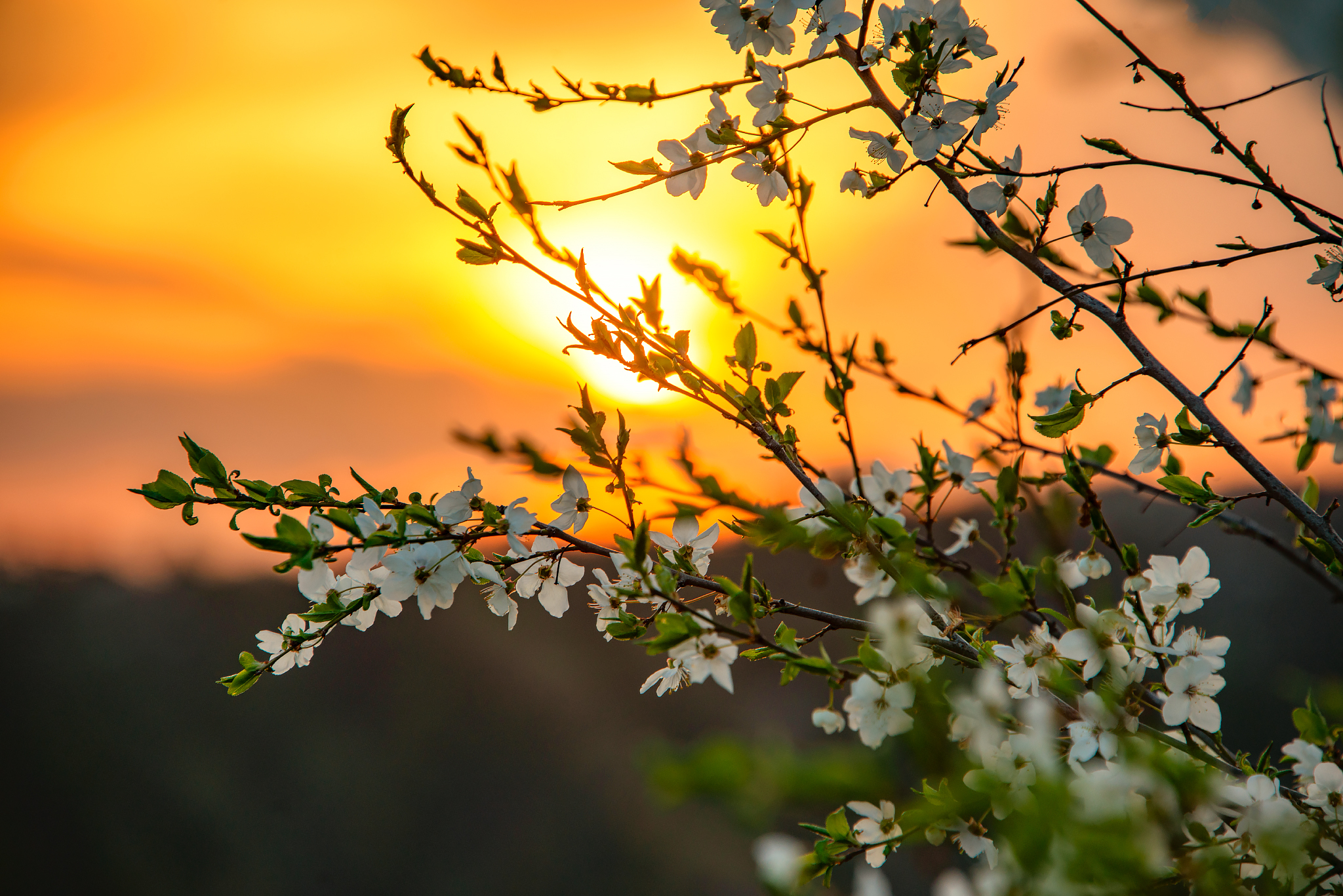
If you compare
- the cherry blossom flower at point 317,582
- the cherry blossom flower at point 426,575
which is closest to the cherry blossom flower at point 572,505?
the cherry blossom flower at point 426,575

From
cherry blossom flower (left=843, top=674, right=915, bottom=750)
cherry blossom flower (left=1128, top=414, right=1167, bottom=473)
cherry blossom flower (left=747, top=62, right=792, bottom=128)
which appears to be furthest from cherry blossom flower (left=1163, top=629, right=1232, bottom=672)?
cherry blossom flower (left=747, top=62, right=792, bottom=128)

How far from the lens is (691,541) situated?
33.8 inches

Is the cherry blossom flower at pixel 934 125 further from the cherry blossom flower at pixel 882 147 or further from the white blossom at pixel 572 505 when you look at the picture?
the white blossom at pixel 572 505

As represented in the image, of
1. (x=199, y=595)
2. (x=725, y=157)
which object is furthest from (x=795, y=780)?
(x=199, y=595)

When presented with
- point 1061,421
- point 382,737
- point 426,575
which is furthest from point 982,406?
point 382,737

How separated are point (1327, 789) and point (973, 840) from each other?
0.37 meters

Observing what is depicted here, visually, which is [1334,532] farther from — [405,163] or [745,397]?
[405,163]

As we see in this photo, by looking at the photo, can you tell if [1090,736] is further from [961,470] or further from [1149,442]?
[1149,442]

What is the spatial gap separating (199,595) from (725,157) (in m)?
7.60

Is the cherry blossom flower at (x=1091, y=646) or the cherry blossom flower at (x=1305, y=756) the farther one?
the cherry blossom flower at (x=1305, y=756)

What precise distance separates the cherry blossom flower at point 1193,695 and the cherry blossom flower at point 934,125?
577mm

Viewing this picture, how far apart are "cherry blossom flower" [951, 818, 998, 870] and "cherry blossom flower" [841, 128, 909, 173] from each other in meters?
0.74

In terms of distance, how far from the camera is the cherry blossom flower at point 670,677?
0.79 metres

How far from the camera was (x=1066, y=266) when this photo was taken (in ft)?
2.96
